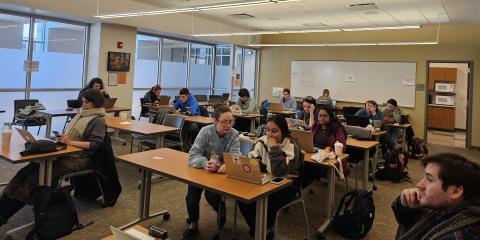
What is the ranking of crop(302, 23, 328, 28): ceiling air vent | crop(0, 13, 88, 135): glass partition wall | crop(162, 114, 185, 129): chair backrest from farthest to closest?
crop(302, 23, 328, 28): ceiling air vent, crop(0, 13, 88, 135): glass partition wall, crop(162, 114, 185, 129): chair backrest

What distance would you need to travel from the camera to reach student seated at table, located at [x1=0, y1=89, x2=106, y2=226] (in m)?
2.93

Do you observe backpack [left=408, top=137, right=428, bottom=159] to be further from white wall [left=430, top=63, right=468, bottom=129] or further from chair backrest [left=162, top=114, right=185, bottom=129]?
white wall [left=430, top=63, right=468, bottom=129]

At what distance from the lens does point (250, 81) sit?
40.0 ft

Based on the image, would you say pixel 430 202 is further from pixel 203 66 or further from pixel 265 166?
pixel 203 66

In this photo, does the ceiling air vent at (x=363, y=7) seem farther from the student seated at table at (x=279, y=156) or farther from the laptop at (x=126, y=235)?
the laptop at (x=126, y=235)

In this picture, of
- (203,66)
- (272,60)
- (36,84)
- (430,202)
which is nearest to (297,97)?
(272,60)

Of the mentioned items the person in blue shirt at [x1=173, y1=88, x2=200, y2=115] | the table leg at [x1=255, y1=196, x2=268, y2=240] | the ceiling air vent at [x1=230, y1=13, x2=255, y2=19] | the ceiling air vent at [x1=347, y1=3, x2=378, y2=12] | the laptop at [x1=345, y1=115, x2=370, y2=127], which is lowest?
the table leg at [x1=255, y1=196, x2=268, y2=240]

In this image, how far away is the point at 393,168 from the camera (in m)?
5.25

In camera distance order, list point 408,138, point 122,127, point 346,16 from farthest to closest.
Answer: point 346,16
point 408,138
point 122,127

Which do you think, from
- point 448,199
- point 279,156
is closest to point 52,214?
point 279,156

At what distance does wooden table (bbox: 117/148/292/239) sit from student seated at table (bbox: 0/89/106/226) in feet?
1.92

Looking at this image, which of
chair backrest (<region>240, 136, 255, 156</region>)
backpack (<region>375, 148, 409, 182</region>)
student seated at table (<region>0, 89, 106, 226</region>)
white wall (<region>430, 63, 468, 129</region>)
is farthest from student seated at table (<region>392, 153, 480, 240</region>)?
white wall (<region>430, 63, 468, 129</region>)

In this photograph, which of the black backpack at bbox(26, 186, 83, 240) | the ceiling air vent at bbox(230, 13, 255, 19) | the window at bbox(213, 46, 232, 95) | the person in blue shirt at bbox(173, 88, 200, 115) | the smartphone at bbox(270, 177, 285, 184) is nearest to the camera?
the smartphone at bbox(270, 177, 285, 184)

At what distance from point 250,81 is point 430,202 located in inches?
430
